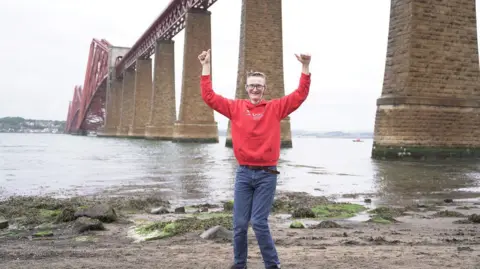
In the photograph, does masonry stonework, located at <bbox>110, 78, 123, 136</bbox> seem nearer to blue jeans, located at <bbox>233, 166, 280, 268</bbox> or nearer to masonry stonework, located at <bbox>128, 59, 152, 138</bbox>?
masonry stonework, located at <bbox>128, 59, 152, 138</bbox>

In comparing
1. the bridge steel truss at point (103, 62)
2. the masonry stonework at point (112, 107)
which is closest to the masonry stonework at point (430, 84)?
the bridge steel truss at point (103, 62)

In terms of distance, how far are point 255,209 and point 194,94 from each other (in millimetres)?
36074

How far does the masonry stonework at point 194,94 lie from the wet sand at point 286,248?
33056mm

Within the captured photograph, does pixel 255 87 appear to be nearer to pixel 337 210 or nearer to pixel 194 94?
pixel 337 210

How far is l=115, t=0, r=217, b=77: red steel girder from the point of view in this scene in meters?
41.2

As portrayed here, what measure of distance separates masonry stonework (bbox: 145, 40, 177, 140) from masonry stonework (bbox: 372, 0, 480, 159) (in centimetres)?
3390

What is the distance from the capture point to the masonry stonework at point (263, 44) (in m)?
27.8

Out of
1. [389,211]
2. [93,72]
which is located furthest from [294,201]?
[93,72]

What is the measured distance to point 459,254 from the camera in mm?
3984

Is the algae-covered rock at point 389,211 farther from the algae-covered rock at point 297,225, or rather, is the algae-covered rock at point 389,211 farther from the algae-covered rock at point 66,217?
the algae-covered rock at point 66,217

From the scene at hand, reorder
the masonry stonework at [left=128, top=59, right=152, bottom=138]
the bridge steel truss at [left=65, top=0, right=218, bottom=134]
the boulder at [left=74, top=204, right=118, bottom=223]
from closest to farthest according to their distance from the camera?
the boulder at [left=74, top=204, right=118, bottom=223] < the bridge steel truss at [left=65, top=0, right=218, bottom=134] < the masonry stonework at [left=128, top=59, right=152, bottom=138]

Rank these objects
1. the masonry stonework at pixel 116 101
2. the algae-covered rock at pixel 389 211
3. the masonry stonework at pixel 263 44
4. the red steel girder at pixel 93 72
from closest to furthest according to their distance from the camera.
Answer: the algae-covered rock at pixel 389 211 < the masonry stonework at pixel 263 44 < the masonry stonework at pixel 116 101 < the red steel girder at pixel 93 72

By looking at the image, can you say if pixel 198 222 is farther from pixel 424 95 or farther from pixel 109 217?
pixel 424 95

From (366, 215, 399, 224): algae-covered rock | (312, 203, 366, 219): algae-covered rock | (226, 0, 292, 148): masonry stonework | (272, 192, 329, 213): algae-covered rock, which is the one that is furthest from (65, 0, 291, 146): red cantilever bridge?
(366, 215, 399, 224): algae-covered rock
